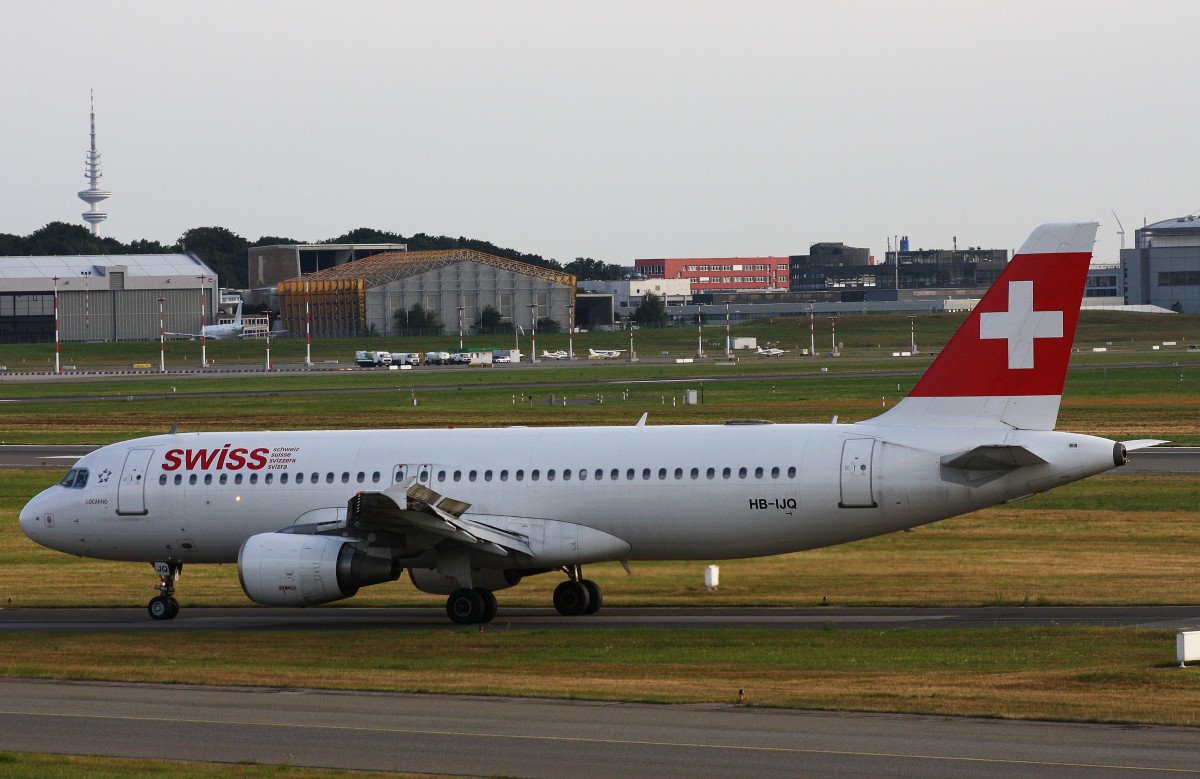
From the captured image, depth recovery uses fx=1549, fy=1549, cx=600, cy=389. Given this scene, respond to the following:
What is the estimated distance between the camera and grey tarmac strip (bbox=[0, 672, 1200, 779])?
16.2 meters

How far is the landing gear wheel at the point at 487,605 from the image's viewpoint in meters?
29.2

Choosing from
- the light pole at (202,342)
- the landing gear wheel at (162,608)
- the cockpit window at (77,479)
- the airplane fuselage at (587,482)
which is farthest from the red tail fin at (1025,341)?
the light pole at (202,342)

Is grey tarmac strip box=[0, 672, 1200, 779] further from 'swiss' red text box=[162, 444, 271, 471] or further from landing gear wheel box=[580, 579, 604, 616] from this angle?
'swiss' red text box=[162, 444, 271, 471]

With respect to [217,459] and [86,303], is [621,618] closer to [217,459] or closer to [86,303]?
[217,459]

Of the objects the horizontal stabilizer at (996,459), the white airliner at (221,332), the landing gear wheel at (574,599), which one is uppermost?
the white airliner at (221,332)

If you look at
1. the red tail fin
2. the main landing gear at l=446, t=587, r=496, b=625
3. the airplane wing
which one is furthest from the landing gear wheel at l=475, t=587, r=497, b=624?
the red tail fin

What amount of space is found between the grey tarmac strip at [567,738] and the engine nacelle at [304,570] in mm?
6806

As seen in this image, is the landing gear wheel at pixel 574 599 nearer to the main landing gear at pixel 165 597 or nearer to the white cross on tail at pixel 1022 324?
the main landing gear at pixel 165 597

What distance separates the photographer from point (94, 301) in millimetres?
188000

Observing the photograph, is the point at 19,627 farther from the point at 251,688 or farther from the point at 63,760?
the point at 63,760

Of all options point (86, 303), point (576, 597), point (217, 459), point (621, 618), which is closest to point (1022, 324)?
point (621, 618)

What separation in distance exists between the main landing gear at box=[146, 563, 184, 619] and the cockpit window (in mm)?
2322

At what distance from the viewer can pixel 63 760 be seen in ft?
57.6

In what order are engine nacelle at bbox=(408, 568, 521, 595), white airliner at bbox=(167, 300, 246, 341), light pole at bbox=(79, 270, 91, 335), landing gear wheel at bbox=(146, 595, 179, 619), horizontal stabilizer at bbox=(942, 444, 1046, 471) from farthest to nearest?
1. white airliner at bbox=(167, 300, 246, 341)
2. light pole at bbox=(79, 270, 91, 335)
3. landing gear wheel at bbox=(146, 595, 179, 619)
4. engine nacelle at bbox=(408, 568, 521, 595)
5. horizontal stabilizer at bbox=(942, 444, 1046, 471)
